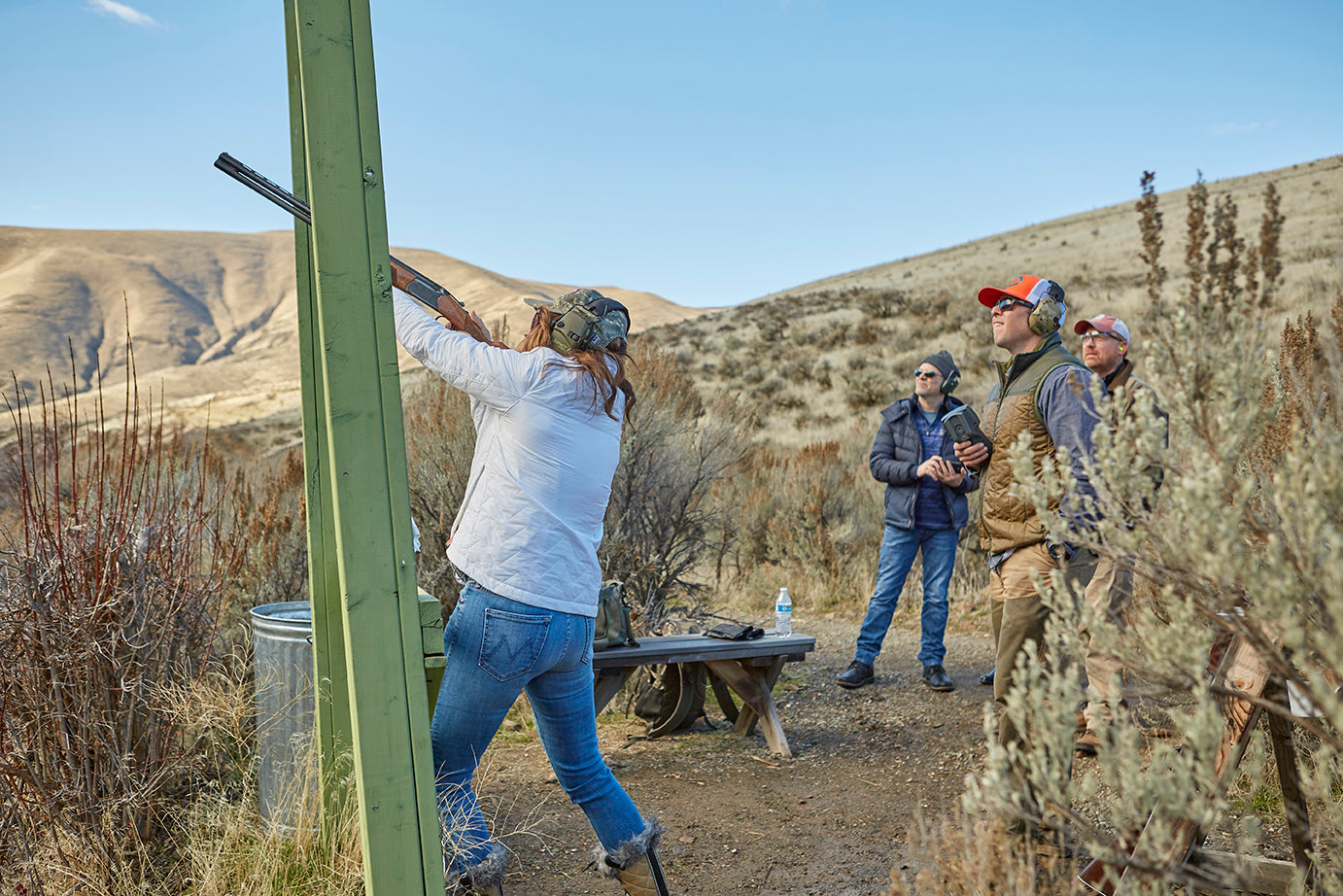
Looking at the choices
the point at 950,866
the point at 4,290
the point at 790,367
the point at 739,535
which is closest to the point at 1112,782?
the point at 950,866

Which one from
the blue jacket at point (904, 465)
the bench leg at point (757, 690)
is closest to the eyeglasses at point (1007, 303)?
the blue jacket at point (904, 465)

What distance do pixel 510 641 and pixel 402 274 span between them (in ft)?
3.69

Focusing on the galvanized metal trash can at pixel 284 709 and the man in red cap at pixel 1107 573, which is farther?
the galvanized metal trash can at pixel 284 709

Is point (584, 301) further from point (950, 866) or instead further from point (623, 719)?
point (623, 719)

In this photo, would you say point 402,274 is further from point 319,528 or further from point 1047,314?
point 1047,314

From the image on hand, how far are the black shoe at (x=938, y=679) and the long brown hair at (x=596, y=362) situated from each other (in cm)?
403

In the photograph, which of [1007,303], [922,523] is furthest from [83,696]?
[922,523]

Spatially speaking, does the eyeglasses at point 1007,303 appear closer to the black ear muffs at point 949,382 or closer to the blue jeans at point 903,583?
the black ear muffs at point 949,382

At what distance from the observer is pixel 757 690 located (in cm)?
508

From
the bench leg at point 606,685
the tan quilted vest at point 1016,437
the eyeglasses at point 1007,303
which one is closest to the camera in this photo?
the tan quilted vest at point 1016,437

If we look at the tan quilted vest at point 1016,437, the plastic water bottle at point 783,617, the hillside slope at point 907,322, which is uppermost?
the hillside slope at point 907,322

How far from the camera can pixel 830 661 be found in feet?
22.6

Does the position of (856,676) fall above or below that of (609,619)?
below

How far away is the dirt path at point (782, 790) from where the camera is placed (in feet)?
11.9
